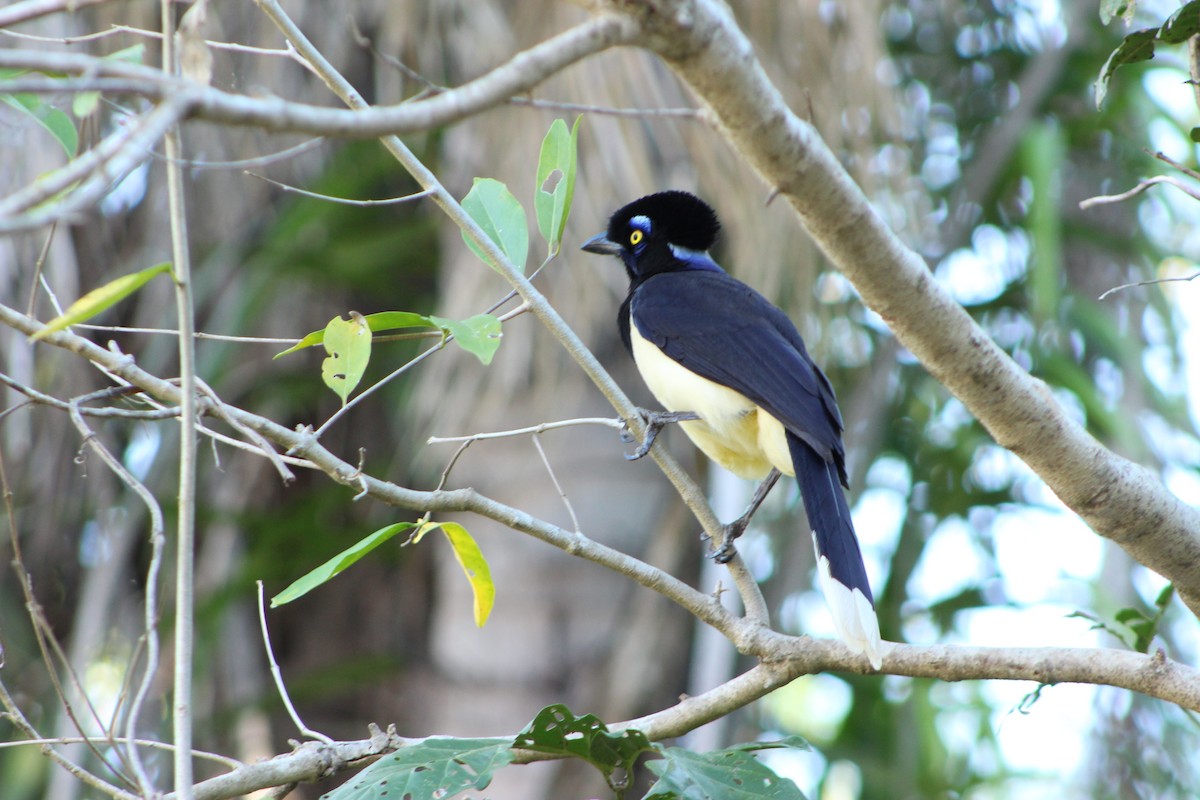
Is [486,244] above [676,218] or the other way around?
the other way around

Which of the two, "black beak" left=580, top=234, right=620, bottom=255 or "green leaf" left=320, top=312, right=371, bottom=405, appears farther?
"black beak" left=580, top=234, right=620, bottom=255

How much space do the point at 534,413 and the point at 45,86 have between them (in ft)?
13.7

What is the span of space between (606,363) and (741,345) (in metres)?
2.08

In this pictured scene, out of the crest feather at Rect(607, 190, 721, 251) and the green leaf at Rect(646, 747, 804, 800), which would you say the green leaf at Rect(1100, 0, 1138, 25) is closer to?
the green leaf at Rect(646, 747, 804, 800)

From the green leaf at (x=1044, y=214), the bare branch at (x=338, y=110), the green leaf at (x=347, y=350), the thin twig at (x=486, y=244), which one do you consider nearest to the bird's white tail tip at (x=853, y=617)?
the thin twig at (x=486, y=244)

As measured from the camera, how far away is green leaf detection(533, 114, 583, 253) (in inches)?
87.4

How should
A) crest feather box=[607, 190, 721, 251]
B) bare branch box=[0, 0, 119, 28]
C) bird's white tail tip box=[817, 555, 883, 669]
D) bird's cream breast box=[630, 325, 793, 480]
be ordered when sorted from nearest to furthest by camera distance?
bare branch box=[0, 0, 119, 28] → bird's white tail tip box=[817, 555, 883, 669] → bird's cream breast box=[630, 325, 793, 480] → crest feather box=[607, 190, 721, 251]

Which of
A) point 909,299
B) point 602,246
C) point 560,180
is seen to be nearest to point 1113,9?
point 909,299

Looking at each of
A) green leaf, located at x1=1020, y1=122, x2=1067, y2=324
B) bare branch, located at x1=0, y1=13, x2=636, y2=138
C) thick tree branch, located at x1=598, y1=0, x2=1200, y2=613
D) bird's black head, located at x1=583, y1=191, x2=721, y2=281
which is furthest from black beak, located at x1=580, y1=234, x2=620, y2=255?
bare branch, located at x1=0, y1=13, x2=636, y2=138

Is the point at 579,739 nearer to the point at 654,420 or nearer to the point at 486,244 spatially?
the point at 486,244

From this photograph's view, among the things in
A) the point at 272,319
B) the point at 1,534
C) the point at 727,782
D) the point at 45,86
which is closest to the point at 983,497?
the point at 272,319

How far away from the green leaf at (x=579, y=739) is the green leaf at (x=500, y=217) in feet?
→ 2.78

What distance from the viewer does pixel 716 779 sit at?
1894 millimetres

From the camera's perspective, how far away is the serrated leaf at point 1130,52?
2162 millimetres
